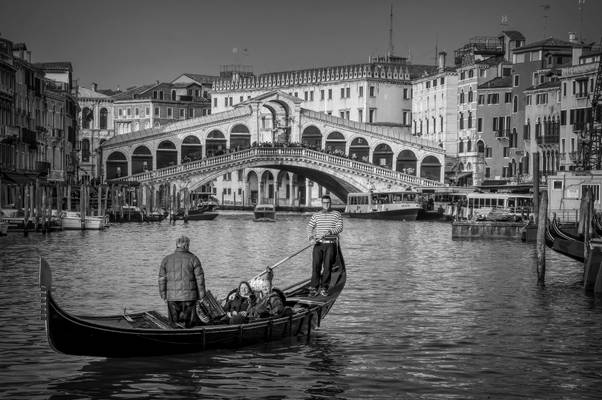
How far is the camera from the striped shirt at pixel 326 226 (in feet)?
Answer: 58.3

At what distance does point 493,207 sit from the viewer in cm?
5919

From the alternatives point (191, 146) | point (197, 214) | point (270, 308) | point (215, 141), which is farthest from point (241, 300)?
point (215, 141)

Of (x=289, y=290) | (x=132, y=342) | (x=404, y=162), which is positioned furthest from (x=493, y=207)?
(x=132, y=342)

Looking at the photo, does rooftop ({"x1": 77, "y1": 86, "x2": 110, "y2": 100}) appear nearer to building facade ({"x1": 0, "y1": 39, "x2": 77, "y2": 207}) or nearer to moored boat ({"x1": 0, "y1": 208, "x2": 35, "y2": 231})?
building facade ({"x1": 0, "y1": 39, "x2": 77, "y2": 207})

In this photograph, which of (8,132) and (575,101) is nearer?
(8,132)

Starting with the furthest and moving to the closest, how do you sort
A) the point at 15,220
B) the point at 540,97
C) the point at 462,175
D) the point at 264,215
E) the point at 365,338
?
1. the point at 462,175
2. the point at 540,97
3. the point at 264,215
4. the point at 15,220
5. the point at 365,338

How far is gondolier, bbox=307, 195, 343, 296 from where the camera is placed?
1777 cm

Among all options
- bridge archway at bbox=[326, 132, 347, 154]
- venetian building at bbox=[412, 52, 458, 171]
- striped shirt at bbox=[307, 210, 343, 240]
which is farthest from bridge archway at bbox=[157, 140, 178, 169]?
striped shirt at bbox=[307, 210, 343, 240]

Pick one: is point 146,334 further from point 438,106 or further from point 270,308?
point 438,106

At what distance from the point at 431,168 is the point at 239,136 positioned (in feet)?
36.3

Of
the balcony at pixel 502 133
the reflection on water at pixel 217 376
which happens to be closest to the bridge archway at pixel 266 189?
the balcony at pixel 502 133

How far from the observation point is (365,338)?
1753 cm

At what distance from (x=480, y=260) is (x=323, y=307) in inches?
641

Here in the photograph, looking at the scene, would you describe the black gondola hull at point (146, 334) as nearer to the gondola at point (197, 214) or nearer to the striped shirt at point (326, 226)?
the striped shirt at point (326, 226)
